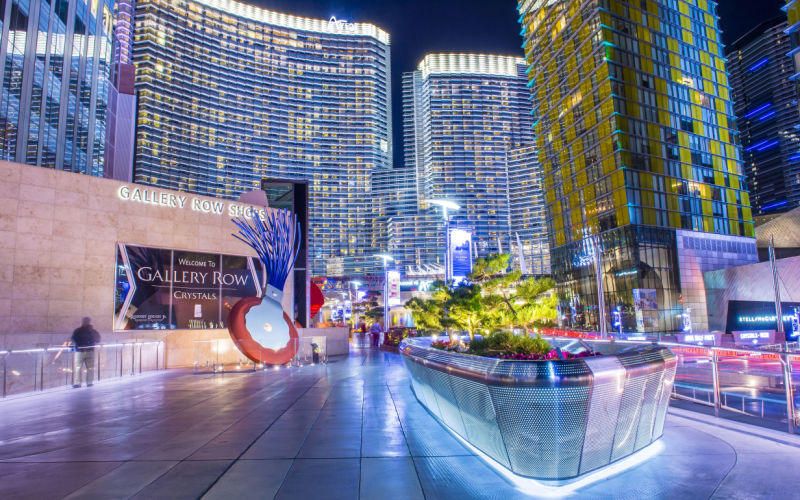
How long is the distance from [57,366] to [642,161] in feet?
203

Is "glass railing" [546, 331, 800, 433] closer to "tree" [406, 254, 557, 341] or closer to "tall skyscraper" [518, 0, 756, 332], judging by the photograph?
"tree" [406, 254, 557, 341]

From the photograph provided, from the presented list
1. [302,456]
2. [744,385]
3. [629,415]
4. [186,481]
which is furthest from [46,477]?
[744,385]

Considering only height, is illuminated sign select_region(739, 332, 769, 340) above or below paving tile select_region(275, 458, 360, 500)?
below

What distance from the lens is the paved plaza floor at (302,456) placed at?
14.8ft

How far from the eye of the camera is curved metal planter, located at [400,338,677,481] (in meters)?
4.42

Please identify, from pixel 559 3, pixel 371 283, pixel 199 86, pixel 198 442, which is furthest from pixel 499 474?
pixel 199 86

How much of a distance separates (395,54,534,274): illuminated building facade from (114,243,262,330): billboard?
453 feet

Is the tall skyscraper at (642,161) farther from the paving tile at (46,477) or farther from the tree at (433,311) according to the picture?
the paving tile at (46,477)

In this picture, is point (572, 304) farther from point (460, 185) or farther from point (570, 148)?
point (460, 185)

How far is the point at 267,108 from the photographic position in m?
150

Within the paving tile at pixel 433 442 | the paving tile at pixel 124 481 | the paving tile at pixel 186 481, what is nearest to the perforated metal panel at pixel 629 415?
the paving tile at pixel 433 442

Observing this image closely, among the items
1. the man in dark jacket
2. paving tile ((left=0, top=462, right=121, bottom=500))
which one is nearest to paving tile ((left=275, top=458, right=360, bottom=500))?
paving tile ((left=0, top=462, right=121, bottom=500))

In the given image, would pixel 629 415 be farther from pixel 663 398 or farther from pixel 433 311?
pixel 433 311

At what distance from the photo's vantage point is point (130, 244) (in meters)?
20.1
